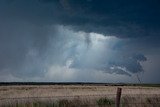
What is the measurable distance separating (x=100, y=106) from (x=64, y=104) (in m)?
2.35

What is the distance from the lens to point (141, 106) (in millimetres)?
21312

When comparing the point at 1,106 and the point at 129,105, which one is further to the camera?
the point at 129,105

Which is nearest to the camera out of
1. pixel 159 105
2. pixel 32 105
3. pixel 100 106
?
pixel 32 105

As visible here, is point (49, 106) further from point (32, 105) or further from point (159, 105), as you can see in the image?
point (159, 105)

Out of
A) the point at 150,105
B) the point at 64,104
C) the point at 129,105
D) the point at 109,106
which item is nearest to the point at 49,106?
the point at 64,104

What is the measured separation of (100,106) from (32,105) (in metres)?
4.32

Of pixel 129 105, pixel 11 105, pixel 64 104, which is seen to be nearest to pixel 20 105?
pixel 11 105

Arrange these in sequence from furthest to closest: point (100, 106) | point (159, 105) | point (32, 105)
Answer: point (159, 105) < point (100, 106) < point (32, 105)

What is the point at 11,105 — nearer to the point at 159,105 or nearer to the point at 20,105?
the point at 20,105

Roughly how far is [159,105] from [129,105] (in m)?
2.87

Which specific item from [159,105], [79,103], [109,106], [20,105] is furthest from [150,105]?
[20,105]

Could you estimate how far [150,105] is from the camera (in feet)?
73.3

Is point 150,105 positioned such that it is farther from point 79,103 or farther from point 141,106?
point 79,103

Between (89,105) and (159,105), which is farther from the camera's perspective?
(159,105)
